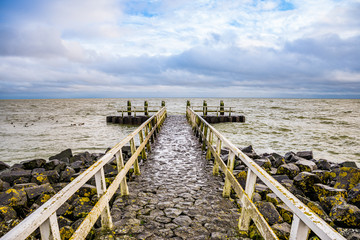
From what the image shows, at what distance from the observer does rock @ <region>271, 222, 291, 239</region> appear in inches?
117

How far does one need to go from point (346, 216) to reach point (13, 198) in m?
6.05

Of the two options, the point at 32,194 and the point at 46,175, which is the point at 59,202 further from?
the point at 46,175

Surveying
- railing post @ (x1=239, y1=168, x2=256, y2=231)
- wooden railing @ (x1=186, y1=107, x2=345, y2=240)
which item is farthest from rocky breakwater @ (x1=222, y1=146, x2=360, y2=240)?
wooden railing @ (x1=186, y1=107, x2=345, y2=240)

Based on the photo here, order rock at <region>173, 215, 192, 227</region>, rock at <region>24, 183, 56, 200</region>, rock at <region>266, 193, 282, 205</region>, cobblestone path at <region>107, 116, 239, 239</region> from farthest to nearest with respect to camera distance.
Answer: rock at <region>24, 183, 56, 200</region> < rock at <region>266, 193, 282, 205</region> < rock at <region>173, 215, 192, 227</region> < cobblestone path at <region>107, 116, 239, 239</region>

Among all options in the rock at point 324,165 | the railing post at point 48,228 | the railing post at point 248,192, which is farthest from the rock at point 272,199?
the rock at point 324,165

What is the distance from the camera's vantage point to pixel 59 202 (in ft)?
6.08

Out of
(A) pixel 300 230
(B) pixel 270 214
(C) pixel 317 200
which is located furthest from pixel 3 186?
(C) pixel 317 200

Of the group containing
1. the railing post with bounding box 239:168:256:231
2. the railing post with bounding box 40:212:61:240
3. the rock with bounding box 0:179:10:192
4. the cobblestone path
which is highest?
the railing post with bounding box 40:212:61:240

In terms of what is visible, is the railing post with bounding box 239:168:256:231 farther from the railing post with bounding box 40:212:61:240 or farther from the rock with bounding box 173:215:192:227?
the railing post with bounding box 40:212:61:240

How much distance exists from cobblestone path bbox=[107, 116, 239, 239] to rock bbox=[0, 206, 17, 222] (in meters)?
1.70

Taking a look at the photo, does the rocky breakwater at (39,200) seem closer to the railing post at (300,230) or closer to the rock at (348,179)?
the railing post at (300,230)

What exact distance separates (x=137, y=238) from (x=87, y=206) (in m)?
1.43

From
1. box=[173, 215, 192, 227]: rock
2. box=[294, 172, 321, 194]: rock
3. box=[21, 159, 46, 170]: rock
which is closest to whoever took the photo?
box=[173, 215, 192, 227]: rock

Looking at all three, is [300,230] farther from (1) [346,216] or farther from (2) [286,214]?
(1) [346,216]
